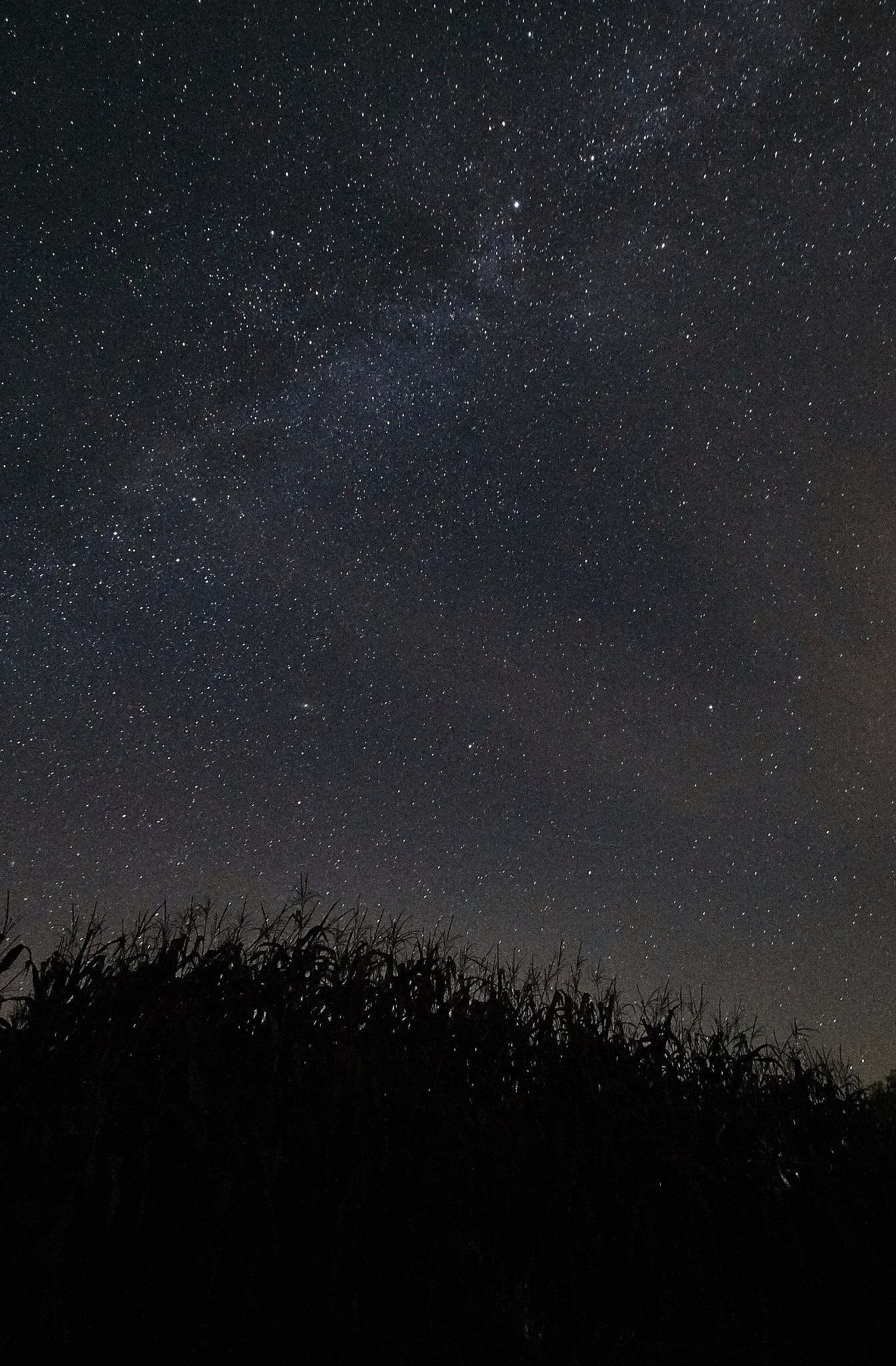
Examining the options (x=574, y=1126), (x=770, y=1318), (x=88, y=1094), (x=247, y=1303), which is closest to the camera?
(x=247, y=1303)

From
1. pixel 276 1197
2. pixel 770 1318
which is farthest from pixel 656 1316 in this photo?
pixel 276 1197

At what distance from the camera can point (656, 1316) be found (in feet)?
12.3

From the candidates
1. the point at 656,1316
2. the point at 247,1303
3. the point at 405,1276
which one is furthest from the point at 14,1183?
the point at 656,1316

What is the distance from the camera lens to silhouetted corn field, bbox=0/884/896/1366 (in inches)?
126

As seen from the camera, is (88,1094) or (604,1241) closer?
(88,1094)

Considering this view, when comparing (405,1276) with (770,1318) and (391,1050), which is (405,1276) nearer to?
(391,1050)

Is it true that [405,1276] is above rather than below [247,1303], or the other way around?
above

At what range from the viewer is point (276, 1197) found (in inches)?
143

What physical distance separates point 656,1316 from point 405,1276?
1140 mm

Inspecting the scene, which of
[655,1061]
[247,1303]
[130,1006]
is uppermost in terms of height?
[655,1061]

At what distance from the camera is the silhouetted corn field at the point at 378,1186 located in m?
3.19

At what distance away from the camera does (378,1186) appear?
3.96m

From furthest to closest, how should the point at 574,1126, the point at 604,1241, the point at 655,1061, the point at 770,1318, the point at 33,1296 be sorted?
the point at 655,1061 < the point at 574,1126 < the point at 604,1241 < the point at 770,1318 < the point at 33,1296

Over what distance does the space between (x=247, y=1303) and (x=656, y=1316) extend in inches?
72.9
